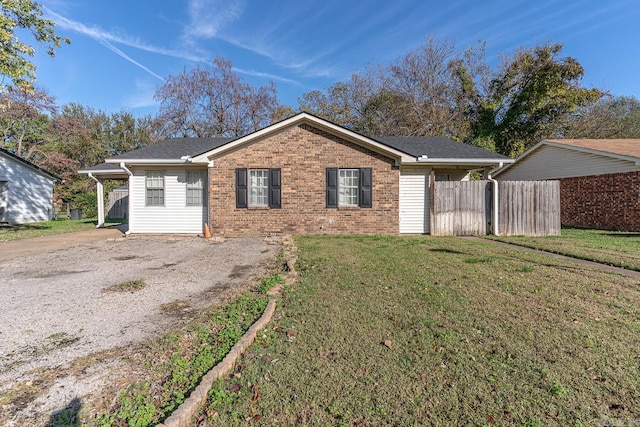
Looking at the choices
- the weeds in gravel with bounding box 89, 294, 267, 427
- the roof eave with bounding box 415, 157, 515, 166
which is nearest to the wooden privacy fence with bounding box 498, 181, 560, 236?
the roof eave with bounding box 415, 157, 515, 166

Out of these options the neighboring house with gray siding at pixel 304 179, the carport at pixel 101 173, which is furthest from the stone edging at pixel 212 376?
the carport at pixel 101 173

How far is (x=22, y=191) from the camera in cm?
1848

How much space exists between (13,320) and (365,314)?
405cm

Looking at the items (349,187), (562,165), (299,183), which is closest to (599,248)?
(349,187)

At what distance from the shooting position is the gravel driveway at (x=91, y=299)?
2.58 m

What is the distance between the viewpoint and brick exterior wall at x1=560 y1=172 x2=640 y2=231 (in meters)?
11.8

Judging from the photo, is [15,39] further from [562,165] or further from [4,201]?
[562,165]

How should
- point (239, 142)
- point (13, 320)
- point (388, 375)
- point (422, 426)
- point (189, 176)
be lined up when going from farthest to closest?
point (189, 176)
point (239, 142)
point (13, 320)
point (388, 375)
point (422, 426)

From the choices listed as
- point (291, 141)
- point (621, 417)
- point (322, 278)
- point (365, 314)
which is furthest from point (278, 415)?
point (291, 141)

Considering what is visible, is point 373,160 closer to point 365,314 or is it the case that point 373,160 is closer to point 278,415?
point 365,314

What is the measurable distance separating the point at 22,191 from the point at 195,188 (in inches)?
591

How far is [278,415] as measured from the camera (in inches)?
78.8

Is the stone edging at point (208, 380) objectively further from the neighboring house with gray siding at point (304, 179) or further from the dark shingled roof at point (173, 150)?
the dark shingled roof at point (173, 150)

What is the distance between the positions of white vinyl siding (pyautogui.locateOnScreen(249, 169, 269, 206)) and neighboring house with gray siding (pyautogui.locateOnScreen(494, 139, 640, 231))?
13722 mm
